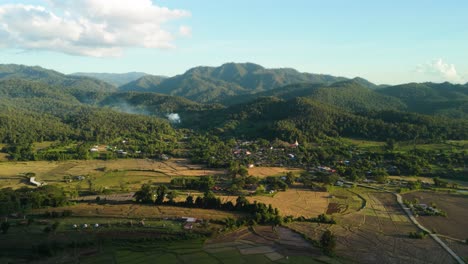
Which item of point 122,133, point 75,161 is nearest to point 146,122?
point 122,133

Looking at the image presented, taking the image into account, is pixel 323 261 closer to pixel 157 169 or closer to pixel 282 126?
Result: pixel 157 169

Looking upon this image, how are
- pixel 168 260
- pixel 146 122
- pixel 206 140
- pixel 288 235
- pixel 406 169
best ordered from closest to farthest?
pixel 168 260 < pixel 288 235 < pixel 406 169 < pixel 206 140 < pixel 146 122

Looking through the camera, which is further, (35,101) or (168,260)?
(35,101)

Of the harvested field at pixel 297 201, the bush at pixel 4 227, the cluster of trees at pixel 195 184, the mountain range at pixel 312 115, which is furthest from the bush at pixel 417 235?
the mountain range at pixel 312 115

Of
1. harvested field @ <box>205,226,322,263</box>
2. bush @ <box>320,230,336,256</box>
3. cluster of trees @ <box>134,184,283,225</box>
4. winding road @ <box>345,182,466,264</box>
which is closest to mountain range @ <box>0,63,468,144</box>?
winding road @ <box>345,182,466,264</box>

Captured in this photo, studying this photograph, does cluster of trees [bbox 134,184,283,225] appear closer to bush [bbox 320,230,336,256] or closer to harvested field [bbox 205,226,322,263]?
harvested field [bbox 205,226,322,263]

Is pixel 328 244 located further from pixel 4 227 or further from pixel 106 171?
pixel 106 171
